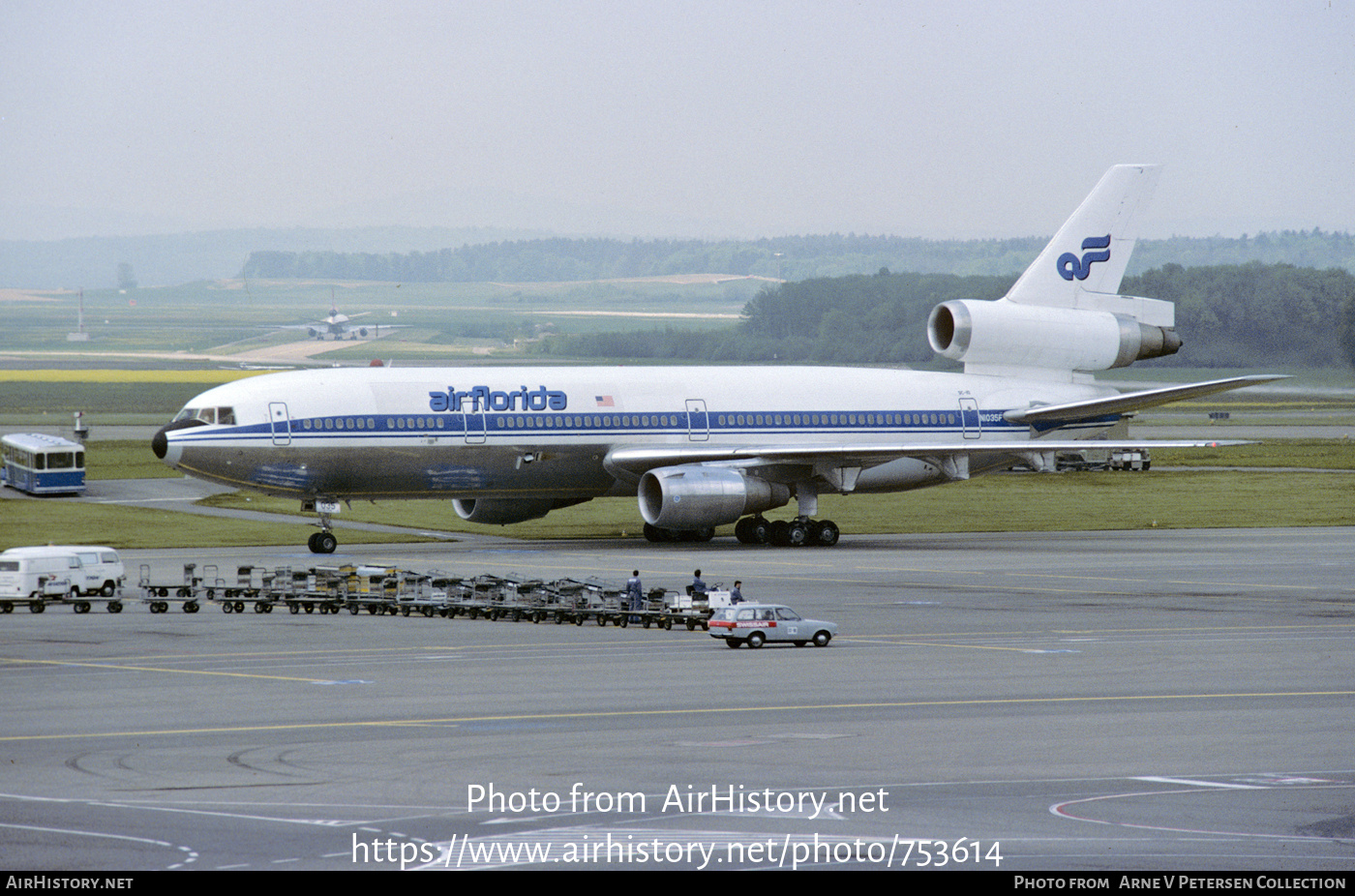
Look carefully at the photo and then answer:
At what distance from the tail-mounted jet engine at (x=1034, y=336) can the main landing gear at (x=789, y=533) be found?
31.6 feet

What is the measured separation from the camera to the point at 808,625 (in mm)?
31547

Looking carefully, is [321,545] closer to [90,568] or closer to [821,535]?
[90,568]

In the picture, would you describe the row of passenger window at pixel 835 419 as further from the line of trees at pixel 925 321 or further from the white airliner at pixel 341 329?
the white airliner at pixel 341 329

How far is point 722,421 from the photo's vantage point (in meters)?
55.7

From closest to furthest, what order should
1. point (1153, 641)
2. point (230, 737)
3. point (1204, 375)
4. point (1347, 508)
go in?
point (230, 737), point (1153, 641), point (1347, 508), point (1204, 375)

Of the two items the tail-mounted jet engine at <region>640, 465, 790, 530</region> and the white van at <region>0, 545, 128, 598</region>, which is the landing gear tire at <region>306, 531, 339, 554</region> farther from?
the white van at <region>0, 545, 128, 598</region>

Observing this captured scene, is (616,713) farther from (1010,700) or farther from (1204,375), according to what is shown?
(1204,375)

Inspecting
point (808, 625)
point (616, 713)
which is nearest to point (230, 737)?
point (616, 713)

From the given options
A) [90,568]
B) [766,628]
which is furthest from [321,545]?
[766,628]

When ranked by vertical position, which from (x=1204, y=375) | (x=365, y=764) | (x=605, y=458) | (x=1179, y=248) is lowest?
(x=365, y=764)

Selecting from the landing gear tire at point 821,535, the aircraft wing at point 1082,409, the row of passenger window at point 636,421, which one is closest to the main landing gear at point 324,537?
the row of passenger window at point 636,421

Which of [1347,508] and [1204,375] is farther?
[1204,375]

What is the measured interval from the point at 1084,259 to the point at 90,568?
38.3 m

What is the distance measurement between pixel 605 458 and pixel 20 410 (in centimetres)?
9080
